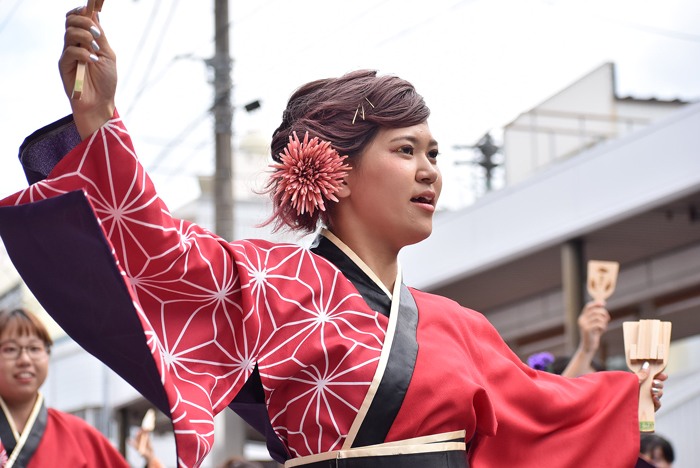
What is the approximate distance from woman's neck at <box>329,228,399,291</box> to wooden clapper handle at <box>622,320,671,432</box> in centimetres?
70

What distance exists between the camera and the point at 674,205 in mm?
6551

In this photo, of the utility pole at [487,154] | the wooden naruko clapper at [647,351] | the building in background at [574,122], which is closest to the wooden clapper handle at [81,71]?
the wooden naruko clapper at [647,351]

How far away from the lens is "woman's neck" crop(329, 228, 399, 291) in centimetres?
179

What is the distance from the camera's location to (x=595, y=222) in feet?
22.8

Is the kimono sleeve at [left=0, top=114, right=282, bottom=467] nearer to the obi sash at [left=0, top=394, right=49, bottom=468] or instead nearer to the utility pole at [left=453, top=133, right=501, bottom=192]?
the obi sash at [left=0, top=394, right=49, bottom=468]

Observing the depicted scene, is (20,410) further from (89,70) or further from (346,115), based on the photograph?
(89,70)

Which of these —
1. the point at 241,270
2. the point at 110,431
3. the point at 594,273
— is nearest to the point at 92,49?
the point at 241,270

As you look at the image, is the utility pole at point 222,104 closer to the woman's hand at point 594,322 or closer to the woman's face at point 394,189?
the woman's hand at point 594,322

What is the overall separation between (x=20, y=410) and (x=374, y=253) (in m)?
1.69

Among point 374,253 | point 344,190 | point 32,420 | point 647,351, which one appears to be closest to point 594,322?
point 647,351

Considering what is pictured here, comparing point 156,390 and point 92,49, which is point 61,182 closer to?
point 92,49

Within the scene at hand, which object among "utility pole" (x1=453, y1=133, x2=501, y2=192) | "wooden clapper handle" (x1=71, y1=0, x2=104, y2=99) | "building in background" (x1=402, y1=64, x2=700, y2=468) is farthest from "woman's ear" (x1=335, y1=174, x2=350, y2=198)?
"utility pole" (x1=453, y1=133, x2=501, y2=192)

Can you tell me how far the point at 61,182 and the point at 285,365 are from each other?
0.53 m

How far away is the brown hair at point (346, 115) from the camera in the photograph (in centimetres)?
179
